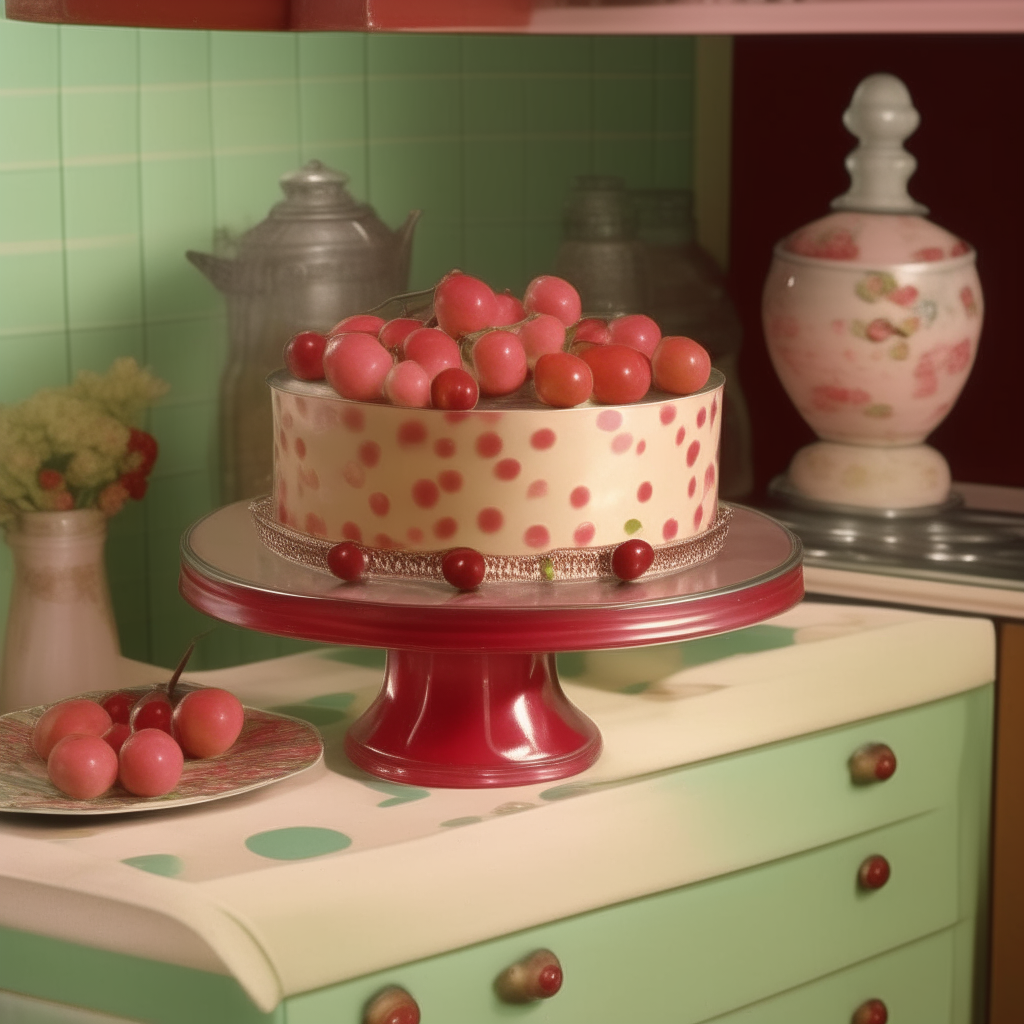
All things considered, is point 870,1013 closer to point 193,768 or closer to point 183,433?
point 193,768

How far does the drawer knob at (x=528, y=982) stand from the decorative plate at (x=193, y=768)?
0.63 ft

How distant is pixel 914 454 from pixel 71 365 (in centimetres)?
80

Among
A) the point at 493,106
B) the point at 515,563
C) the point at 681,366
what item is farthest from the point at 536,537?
the point at 493,106

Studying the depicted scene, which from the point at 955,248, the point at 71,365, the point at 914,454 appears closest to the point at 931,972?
the point at 914,454

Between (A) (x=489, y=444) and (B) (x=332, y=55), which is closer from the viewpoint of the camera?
(A) (x=489, y=444)

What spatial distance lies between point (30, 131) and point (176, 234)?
0.57 ft

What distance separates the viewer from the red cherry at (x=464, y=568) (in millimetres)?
1125

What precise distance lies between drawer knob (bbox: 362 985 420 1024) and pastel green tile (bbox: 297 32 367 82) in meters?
0.96

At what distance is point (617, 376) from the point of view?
1.16 m

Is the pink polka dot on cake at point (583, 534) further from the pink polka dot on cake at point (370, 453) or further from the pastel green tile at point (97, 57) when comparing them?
the pastel green tile at point (97, 57)

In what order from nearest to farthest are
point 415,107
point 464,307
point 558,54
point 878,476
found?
1. point 464,307
2. point 878,476
3. point 415,107
4. point 558,54

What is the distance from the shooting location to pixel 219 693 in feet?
4.01

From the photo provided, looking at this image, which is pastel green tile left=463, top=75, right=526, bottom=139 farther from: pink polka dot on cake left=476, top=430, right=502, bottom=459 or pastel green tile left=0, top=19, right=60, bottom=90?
pink polka dot on cake left=476, top=430, right=502, bottom=459

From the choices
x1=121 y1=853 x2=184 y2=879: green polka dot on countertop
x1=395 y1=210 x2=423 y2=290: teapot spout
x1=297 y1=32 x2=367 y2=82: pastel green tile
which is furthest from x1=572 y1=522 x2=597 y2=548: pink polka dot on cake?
x1=297 y1=32 x2=367 y2=82: pastel green tile
